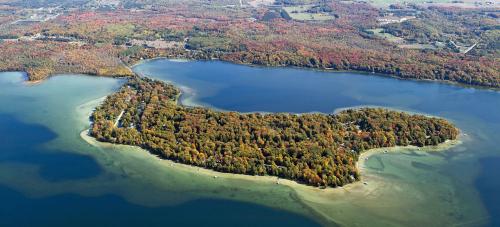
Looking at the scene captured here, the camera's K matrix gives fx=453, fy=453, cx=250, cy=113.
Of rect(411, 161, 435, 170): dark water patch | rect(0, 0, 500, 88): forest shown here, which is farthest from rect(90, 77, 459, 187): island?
rect(0, 0, 500, 88): forest

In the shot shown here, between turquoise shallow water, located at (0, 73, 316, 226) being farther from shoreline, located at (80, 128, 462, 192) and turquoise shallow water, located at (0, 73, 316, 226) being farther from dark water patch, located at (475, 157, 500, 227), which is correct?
dark water patch, located at (475, 157, 500, 227)

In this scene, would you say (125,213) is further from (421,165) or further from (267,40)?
(267,40)

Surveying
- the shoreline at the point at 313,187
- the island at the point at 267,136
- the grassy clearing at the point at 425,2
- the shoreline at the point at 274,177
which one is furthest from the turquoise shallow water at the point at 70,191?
the grassy clearing at the point at 425,2

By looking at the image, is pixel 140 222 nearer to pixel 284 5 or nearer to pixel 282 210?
pixel 282 210

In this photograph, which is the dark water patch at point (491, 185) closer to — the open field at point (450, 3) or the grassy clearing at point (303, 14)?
the grassy clearing at point (303, 14)

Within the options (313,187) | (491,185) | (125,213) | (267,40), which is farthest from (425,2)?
(125,213)

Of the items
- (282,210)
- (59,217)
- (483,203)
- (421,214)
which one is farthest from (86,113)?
(483,203)
